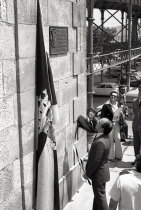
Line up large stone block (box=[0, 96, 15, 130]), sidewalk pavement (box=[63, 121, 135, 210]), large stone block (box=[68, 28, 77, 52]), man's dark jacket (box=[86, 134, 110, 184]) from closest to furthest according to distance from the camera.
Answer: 1. large stone block (box=[0, 96, 15, 130])
2. man's dark jacket (box=[86, 134, 110, 184])
3. large stone block (box=[68, 28, 77, 52])
4. sidewalk pavement (box=[63, 121, 135, 210])

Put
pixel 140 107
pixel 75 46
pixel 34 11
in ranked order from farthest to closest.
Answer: pixel 140 107, pixel 75 46, pixel 34 11

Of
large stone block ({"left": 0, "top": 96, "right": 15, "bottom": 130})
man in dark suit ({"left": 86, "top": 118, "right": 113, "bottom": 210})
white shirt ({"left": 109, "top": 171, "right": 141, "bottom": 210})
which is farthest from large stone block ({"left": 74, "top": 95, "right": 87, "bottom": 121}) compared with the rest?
white shirt ({"left": 109, "top": 171, "right": 141, "bottom": 210})

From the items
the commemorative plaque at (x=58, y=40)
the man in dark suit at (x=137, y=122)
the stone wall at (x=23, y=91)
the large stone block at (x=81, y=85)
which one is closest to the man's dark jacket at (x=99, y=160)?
the stone wall at (x=23, y=91)

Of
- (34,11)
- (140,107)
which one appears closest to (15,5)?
(34,11)

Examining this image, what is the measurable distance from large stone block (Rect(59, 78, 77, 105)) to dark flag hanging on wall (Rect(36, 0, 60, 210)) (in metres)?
0.72

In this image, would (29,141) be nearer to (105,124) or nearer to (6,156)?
(6,156)

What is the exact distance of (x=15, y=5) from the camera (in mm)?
3996

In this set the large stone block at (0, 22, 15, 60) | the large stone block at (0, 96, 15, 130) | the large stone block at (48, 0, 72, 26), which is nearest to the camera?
the large stone block at (0, 22, 15, 60)

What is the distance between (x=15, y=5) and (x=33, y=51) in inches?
27.2

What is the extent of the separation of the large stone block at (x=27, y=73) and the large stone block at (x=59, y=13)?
899mm

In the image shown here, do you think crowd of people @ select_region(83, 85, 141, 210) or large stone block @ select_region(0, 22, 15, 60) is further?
large stone block @ select_region(0, 22, 15, 60)

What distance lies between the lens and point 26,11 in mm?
4246

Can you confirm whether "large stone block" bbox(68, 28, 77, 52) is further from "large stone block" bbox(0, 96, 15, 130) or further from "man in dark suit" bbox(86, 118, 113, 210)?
"large stone block" bbox(0, 96, 15, 130)

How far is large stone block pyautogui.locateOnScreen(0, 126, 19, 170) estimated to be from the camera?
3951 mm
